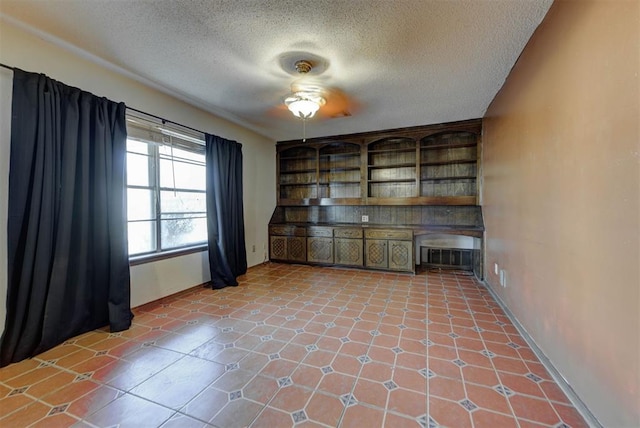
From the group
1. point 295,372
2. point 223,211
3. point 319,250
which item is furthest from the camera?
point 319,250

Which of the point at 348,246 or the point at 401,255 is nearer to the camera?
the point at 401,255

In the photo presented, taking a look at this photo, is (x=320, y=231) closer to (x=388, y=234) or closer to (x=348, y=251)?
(x=348, y=251)

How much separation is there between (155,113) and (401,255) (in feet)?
13.0

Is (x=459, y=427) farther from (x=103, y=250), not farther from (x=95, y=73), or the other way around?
(x=95, y=73)

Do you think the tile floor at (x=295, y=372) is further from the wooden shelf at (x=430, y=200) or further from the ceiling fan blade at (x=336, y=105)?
the ceiling fan blade at (x=336, y=105)

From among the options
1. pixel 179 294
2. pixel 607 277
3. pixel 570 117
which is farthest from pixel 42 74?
pixel 607 277

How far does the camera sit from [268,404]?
159cm

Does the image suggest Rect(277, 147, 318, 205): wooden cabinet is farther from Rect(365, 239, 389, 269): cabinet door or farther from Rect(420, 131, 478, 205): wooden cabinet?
Rect(420, 131, 478, 205): wooden cabinet

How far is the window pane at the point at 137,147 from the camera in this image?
2.93m

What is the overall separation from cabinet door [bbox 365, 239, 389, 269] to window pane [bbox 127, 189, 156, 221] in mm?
3239

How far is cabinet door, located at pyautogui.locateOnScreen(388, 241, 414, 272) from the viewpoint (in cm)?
438

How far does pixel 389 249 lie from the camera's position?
452cm

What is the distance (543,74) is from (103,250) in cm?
392

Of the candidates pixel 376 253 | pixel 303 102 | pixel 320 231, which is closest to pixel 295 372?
pixel 303 102
